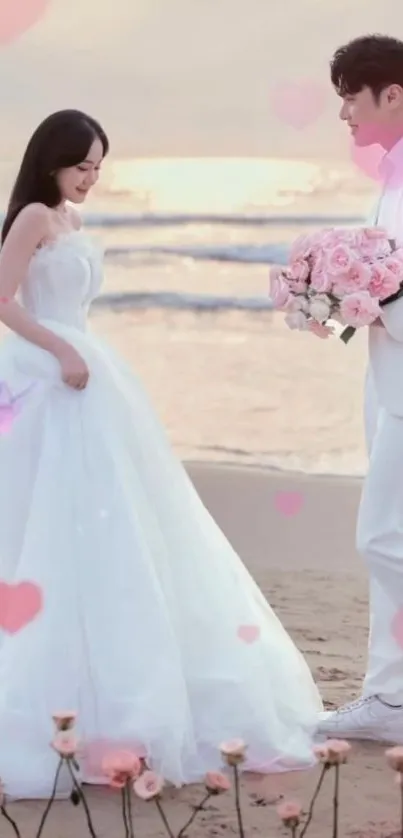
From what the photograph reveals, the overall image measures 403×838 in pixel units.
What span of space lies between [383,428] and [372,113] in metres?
0.65

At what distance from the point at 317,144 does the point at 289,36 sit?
490 mm

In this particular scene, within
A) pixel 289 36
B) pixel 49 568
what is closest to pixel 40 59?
pixel 289 36

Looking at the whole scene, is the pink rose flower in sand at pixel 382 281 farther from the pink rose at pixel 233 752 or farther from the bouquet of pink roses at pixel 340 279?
the pink rose at pixel 233 752

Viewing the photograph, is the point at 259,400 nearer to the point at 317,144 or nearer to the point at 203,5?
the point at 317,144

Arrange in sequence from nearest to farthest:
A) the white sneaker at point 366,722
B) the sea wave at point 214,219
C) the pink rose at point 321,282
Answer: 1. the pink rose at point 321,282
2. the white sneaker at point 366,722
3. the sea wave at point 214,219

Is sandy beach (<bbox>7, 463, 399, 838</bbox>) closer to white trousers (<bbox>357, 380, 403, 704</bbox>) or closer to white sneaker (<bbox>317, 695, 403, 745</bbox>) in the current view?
white sneaker (<bbox>317, 695, 403, 745</bbox>)

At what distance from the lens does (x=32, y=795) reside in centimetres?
204

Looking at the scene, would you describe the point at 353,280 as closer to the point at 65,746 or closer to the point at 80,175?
the point at 80,175

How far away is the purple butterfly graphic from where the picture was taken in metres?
2.28

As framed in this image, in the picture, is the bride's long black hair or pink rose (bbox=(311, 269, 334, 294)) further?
the bride's long black hair
